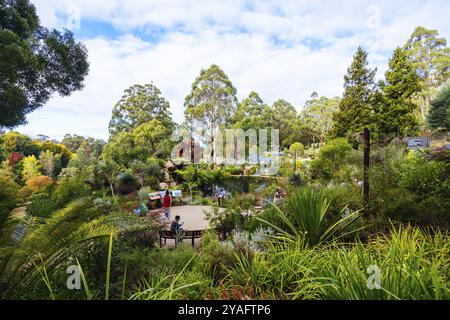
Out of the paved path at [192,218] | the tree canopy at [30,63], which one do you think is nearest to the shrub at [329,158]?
the paved path at [192,218]

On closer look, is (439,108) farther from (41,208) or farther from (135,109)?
(135,109)

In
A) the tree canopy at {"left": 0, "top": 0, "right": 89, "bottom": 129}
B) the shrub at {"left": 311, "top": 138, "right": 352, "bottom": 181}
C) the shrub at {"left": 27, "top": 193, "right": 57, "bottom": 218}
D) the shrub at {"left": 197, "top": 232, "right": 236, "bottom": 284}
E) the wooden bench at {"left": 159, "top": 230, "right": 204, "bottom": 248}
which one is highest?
the tree canopy at {"left": 0, "top": 0, "right": 89, "bottom": 129}

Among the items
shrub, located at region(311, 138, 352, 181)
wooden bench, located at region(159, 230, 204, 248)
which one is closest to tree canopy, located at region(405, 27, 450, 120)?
shrub, located at region(311, 138, 352, 181)

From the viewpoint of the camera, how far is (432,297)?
1.21 meters

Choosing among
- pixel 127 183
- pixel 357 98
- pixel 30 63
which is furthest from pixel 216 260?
pixel 357 98

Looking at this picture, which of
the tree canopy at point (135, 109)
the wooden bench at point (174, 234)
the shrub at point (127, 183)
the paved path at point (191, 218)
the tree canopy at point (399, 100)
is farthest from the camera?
the tree canopy at point (135, 109)

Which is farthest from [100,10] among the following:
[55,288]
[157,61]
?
[55,288]

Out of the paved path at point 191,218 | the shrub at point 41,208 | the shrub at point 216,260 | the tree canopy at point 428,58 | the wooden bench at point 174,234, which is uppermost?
the tree canopy at point 428,58

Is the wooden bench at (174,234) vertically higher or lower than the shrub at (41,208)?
lower

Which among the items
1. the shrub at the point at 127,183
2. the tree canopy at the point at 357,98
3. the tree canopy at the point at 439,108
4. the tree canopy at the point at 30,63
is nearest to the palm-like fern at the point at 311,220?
the tree canopy at the point at 30,63

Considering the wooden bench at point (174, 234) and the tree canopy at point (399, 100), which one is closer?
the wooden bench at point (174, 234)

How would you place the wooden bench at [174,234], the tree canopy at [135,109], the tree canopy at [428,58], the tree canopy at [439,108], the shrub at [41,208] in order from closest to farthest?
the shrub at [41,208] < the wooden bench at [174,234] < the tree canopy at [439,108] < the tree canopy at [428,58] < the tree canopy at [135,109]

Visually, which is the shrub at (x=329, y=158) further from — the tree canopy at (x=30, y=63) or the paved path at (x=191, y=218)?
the tree canopy at (x=30, y=63)

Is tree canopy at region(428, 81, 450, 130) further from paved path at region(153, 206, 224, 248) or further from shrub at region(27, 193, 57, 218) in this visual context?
shrub at region(27, 193, 57, 218)
